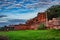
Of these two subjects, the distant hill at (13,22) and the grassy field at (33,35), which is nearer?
the grassy field at (33,35)

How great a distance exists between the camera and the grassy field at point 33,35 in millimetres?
6195

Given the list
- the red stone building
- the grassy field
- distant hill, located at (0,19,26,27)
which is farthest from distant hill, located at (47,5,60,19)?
distant hill, located at (0,19,26,27)

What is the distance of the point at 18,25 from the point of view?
6371 millimetres

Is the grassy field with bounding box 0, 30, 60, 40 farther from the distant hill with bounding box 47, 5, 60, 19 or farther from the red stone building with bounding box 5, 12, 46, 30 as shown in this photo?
the distant hill with bounding box 47, 5, 60, 19

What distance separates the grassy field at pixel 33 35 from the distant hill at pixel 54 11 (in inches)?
16.9

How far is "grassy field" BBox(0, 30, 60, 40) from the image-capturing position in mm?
6195

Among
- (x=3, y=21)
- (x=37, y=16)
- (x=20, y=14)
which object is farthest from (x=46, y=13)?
(x=3, y=21)

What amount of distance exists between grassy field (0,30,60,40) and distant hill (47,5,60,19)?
1.41 feet

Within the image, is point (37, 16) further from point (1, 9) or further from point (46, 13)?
point (1, 9)

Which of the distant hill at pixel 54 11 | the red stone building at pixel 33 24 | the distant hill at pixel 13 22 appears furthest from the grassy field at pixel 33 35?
the distant hill at pixel 54 11

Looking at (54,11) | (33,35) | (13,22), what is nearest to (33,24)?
(33,35)

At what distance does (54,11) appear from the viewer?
6406 mm

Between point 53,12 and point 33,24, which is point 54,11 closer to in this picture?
point 53,12

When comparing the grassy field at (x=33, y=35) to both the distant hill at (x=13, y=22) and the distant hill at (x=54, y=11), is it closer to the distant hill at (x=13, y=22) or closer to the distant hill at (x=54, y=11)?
the distant hill at (x=13, y=22)
